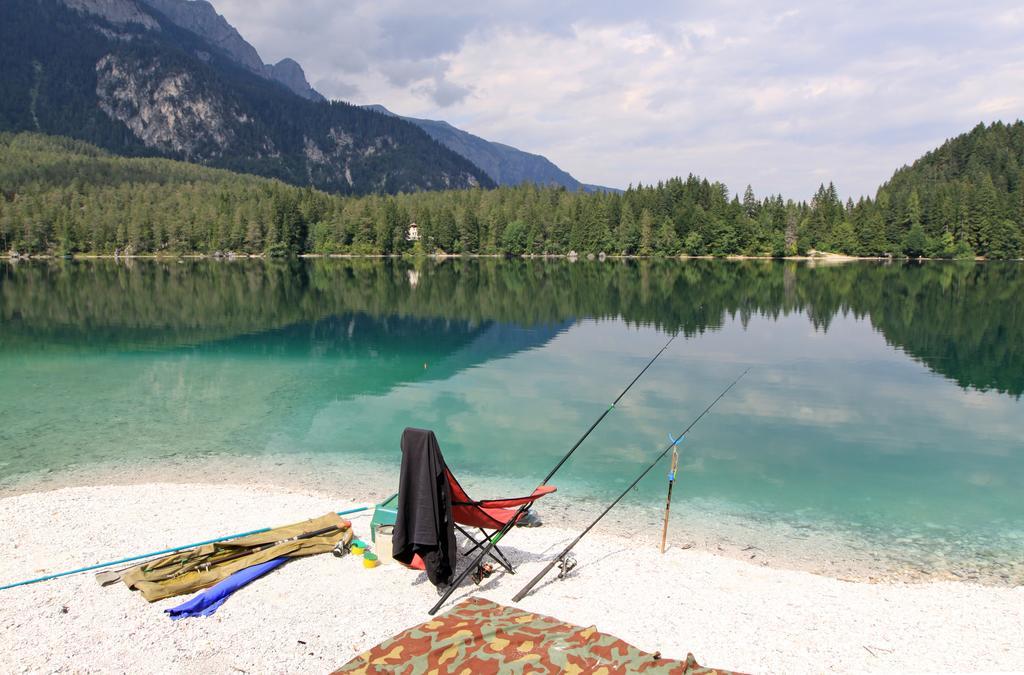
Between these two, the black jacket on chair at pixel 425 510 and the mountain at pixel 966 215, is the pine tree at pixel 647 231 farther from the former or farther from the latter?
the black jacket on chair at pixel 425 510

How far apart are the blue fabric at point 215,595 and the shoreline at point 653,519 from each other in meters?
4.01

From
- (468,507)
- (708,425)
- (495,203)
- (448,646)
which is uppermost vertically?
(495,203)

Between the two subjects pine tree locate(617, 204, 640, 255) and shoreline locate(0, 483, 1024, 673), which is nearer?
shoreline locate(0, 483, 1024, 673)

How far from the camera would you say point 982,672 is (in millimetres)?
6762

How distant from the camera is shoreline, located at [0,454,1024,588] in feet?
33.9

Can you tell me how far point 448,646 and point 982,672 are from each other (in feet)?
18.6

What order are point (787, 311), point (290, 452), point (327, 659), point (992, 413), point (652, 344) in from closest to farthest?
point (327, 659) → point (290, 452) → point (992, 413) → point (652, 344) → point (787, 311)

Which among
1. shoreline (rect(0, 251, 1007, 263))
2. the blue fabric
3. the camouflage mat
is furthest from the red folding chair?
shoreline (rect(0, 251, 1007, 263))

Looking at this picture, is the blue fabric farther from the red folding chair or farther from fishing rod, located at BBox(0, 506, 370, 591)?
the red folding chair

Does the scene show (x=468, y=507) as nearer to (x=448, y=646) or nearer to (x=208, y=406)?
(x=448, y=646)

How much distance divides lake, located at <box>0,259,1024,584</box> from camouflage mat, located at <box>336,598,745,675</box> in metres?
5.23


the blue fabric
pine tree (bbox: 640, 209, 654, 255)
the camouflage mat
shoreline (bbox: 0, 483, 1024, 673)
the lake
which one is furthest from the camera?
pine tree (bbox: 640, 209, 654, 255)

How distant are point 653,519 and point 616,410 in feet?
27.9

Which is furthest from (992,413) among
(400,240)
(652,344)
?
(400,240)
